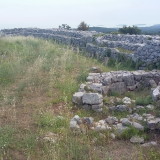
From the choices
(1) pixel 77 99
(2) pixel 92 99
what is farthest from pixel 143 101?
(1) pixel 77 99

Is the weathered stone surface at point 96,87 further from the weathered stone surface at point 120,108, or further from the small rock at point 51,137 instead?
the small rock at point 51,137

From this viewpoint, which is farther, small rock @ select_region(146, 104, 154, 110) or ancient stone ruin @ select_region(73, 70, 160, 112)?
ancient stone ruin @ select_region(73, 70, 160, 112)

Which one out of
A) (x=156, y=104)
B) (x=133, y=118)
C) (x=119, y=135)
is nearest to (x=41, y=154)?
(x=119, y=135)

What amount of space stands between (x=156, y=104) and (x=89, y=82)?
2.28 meters

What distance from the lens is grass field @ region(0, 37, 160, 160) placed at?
6395 millimetres

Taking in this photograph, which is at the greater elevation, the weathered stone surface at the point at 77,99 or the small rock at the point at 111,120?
the weathered stone surface at the point at 77,99

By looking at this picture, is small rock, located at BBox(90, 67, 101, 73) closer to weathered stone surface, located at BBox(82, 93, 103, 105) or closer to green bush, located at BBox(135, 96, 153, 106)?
green bush, located at BBox(135, 96, 153, 106)

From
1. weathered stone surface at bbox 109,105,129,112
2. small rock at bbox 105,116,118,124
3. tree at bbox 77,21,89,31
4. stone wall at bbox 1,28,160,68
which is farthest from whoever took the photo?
tree at bbox 77,21,89,31

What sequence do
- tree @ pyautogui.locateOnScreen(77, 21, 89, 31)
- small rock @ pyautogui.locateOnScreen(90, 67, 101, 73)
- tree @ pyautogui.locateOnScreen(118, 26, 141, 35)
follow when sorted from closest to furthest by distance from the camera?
1. small rock @ pyautogui.locateOnScreen(90, 67, 101, 73)
2. tree @ pyautogui.locateOnScreen(118, 26, 141, 35)
3. tree @ pyautogui.locateOnScreen(77, 21, 89, 31)

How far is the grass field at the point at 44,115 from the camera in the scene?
6.39 m

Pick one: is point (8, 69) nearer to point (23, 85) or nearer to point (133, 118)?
point (23, 85)

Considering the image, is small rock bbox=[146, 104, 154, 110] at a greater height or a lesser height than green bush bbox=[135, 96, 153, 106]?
lesser

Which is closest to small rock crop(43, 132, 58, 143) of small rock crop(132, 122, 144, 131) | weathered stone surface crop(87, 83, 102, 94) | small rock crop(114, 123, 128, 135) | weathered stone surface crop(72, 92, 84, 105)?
small rock crop(114, 123, 128, 135)

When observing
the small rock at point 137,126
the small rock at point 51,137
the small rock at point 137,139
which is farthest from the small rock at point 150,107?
the small rock at point 51,137
